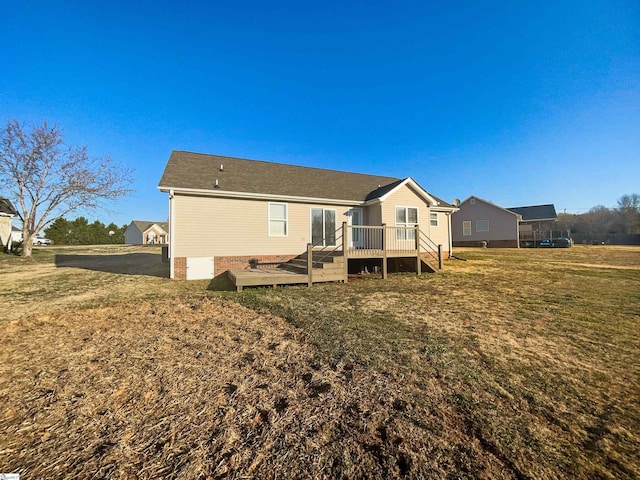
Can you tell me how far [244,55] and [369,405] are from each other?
641 inches

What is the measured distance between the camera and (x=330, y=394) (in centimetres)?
281

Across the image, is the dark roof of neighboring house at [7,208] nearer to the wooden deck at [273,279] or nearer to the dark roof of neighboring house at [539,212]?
the wooden deck at [273,279]

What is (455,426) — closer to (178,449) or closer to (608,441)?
(608,441)

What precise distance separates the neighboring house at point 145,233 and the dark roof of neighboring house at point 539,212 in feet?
206

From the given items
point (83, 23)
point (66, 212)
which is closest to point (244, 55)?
point (83, 23)

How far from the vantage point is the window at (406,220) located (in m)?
13.0

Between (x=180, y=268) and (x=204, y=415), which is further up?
(x=180, y=268)

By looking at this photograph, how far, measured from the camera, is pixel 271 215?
1171 centimetres

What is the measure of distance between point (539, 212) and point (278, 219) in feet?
118

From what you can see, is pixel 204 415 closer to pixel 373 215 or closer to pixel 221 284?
pixel 221 284

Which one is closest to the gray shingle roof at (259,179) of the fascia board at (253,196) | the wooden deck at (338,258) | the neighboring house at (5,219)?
the fascia board at (253,196)

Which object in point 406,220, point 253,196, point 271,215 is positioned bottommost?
point 406,220

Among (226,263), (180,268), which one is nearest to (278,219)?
(226,263)

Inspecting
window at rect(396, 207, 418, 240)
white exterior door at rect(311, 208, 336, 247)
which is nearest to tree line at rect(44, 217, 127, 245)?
white exterior door at rect(311, 208, 336, 247)
